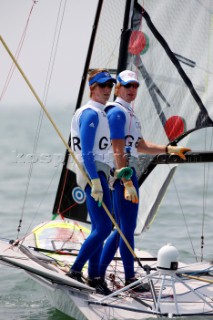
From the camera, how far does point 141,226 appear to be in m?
7.55

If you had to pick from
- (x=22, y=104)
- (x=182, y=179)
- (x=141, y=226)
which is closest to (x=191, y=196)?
(x=182, y=179)

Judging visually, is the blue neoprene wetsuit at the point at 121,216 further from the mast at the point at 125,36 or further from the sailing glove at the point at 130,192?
the mast at the point at 125,36

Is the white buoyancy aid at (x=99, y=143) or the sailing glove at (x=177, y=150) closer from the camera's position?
the white buoyancy aid at (x=99, y=143)

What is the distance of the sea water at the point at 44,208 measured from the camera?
703 centimetres

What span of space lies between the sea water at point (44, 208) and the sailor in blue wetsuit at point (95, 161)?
2.00ft

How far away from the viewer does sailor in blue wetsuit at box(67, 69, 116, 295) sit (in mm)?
5926

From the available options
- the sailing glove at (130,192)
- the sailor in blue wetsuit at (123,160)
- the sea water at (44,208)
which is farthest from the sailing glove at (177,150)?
the sailing glove at (130,192)

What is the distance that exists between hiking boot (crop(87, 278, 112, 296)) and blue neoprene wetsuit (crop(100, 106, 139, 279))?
0.07 metres

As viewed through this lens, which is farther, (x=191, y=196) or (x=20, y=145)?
(x=20, y=145)

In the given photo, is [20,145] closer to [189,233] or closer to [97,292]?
[189,233]

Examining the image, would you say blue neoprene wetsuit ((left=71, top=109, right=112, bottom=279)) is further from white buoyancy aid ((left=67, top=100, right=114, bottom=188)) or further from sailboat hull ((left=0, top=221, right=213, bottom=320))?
sailboat hull ((left=0, top=221, right=213, bottom=320))

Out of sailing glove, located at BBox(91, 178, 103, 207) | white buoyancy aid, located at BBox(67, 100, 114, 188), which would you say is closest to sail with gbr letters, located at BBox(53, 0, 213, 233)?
white buoyancy aid, located at BBox(67, 100, 114, 188)

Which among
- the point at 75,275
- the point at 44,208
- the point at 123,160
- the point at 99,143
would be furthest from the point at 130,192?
the point at 44,208

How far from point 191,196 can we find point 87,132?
7.02 metres
